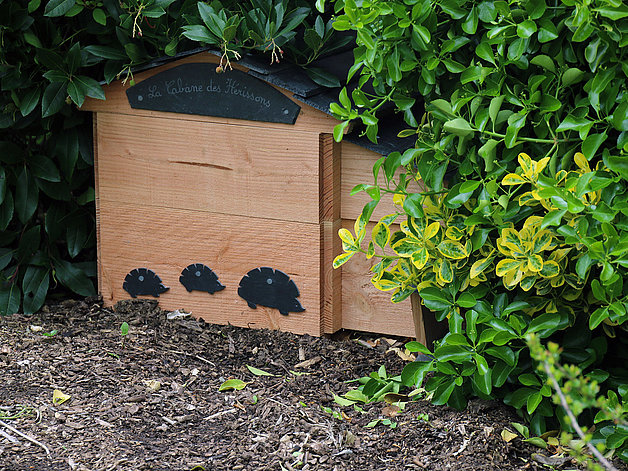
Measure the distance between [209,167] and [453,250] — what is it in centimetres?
107

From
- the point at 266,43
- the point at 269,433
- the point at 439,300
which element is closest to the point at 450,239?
the point at 439,300

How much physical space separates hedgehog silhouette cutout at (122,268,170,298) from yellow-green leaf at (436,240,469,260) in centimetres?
125

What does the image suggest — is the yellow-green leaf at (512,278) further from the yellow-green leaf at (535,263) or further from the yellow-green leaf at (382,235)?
the yellow-green leaf at (382,235)

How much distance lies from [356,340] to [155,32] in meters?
1.29

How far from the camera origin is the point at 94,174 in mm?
3139

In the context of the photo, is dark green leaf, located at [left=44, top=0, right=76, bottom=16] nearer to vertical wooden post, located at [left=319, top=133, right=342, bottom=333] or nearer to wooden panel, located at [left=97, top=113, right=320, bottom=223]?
wooden panel, located at [left=97, top=113, right=320, bottom=223]

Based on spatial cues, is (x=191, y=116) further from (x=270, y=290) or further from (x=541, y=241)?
(x=541, y=241)

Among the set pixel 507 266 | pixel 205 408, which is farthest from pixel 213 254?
pixel 507 266

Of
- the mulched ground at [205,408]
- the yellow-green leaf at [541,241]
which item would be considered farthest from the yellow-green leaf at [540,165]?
the mulched ground at [205,408]

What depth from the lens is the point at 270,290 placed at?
9.57 ft

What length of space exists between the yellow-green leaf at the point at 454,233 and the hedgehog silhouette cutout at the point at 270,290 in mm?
840

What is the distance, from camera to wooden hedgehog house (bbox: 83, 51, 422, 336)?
2.77m

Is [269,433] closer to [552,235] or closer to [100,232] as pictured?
[552,235]

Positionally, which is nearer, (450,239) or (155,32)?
(450,239)
